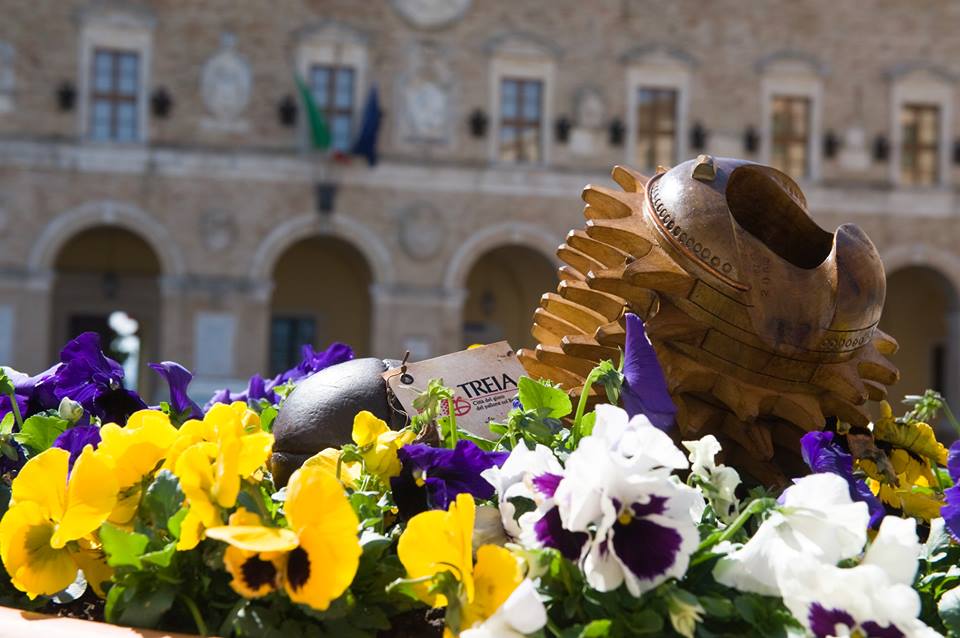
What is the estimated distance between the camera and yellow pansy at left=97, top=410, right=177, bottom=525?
4.60 ft

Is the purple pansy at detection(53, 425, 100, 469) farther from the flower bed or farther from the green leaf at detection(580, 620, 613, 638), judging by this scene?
the green leaf at detection(580, 620, 613, 638)

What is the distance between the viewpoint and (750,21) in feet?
69.0

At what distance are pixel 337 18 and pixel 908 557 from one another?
64.9ft

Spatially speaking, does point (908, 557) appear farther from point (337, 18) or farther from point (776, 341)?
point (337, 18)

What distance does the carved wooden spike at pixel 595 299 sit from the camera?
198 centimetres

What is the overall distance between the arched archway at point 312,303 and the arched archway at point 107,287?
2.33 meters

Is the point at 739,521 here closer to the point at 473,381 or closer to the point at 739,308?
the point at 739,308

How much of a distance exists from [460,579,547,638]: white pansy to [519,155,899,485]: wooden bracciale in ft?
2.54

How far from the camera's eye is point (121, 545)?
1295 millimetres

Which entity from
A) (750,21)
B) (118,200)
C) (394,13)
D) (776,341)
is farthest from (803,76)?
(776,341)

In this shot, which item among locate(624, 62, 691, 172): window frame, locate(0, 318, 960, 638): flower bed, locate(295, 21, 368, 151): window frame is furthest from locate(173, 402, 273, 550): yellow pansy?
locate(624, 62, 691, 172): window frame

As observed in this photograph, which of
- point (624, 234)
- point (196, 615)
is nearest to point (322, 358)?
point (624, 234)

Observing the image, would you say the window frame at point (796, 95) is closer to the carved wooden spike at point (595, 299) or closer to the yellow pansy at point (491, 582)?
the carved wooden spike at point (595, 299)

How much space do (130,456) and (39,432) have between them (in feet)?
1.60
